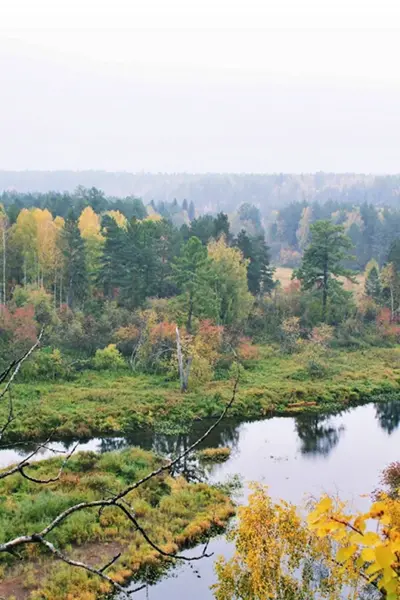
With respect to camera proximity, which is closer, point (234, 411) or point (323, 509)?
point (323, 509)

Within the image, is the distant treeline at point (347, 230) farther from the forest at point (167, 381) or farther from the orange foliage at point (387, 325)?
the forest at point (167, 381)

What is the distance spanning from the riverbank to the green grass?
3775 mm

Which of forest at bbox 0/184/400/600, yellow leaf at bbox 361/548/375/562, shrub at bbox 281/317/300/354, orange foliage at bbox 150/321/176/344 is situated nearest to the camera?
yellow leaf at bbox 361/548/375/562

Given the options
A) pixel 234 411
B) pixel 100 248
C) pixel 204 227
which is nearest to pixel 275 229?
pixel 204 227

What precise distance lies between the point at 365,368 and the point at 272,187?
157058 mm

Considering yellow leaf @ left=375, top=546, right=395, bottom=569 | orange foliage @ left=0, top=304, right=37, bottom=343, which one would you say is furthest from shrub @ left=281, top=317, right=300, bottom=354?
yellow leaf @ left=375, top=546, right=395, bottom=569

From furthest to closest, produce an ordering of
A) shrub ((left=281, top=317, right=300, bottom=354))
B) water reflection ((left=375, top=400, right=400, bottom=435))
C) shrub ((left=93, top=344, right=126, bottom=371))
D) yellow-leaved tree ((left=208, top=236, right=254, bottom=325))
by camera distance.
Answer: shrub ((left=281, top=317, right=300, bottom=354)), yellow-leaved tree ((left=208, top=236, right=254, bottom=325)), shrub ((left=93, top=344, right=126, bottom=371)), water reflection ((left=375, top=400, right=400, bottom=435))

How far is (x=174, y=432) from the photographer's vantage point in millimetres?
24500

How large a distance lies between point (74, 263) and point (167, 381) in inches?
502

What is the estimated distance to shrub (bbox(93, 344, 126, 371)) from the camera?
32438 mm

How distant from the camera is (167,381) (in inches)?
1213

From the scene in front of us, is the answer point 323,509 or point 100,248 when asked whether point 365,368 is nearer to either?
point 100,248

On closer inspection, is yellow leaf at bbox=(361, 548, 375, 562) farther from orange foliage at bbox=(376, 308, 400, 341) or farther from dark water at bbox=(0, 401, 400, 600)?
orange foliage at bbox=(376, 308, 400, 341)

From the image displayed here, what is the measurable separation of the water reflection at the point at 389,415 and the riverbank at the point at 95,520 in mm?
10611
